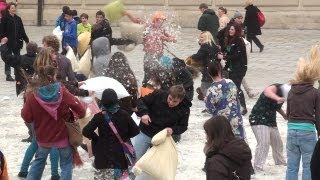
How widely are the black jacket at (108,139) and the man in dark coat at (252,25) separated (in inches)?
516

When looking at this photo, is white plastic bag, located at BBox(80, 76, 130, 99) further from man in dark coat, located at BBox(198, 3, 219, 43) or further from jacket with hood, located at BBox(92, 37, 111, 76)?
man in dark coat, located at BBox(198, 3, 219, 43)

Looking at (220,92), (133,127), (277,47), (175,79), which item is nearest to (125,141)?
(133,127)

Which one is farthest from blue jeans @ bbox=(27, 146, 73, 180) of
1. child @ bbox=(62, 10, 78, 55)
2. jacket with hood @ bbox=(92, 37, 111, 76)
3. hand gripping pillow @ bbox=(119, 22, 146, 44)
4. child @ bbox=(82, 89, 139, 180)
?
child @ bbox=(62, 10, 78, 55)

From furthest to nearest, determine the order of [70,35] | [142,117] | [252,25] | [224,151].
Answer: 1. [252,25]
2. [70,35]
3. [142,117]
4. [224,151]

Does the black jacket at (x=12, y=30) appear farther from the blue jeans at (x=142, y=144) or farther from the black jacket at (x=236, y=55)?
the blue jeans at (x=142, y=144)

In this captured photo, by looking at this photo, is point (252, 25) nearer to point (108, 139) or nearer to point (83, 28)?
point (83, 28)

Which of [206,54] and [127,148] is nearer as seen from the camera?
[127,148]

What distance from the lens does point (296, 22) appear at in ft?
81.1

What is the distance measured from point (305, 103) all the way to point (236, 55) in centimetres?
447

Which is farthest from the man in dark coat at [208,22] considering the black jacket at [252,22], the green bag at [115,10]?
the green bag at [115,10]

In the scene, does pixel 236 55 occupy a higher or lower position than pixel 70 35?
higher

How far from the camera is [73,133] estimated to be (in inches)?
303

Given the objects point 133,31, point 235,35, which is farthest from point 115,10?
point 235,35

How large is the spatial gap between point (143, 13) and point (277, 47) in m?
5.62
